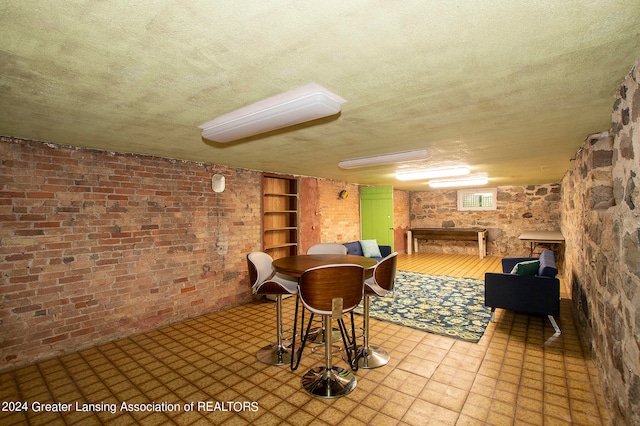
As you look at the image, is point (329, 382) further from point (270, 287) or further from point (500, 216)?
point (500, 216)

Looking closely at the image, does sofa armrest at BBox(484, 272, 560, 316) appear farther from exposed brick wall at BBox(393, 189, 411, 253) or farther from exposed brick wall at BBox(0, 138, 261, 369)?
exposed brick wall at BBox(393, 189, 411, 253)

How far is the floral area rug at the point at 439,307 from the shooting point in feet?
12.5

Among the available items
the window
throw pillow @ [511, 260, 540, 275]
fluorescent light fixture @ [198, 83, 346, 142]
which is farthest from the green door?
fluorescent light fixture @ [198, 83, 346, 142]

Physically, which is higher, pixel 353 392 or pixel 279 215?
pixel 279 215

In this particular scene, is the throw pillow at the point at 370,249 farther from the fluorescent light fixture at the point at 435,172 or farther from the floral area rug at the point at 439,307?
the fluorescent light fixture at the point at 435,172

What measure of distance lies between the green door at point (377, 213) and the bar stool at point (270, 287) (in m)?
4.97

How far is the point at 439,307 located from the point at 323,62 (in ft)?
13.7

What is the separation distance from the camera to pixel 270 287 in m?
2.95

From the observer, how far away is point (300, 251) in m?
6.12

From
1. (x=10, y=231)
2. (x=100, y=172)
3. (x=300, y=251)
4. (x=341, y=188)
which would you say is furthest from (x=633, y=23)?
(x=341, y=188)

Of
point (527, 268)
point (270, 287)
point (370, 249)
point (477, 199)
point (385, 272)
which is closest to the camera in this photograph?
point (385, 272)

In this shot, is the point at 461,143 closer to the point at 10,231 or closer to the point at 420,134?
the point at 420,134

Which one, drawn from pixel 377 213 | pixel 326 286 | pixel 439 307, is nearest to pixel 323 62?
pixel 326 286

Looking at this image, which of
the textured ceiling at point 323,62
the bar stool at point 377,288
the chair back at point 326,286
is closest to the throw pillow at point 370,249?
the bar stool at point 377,288
